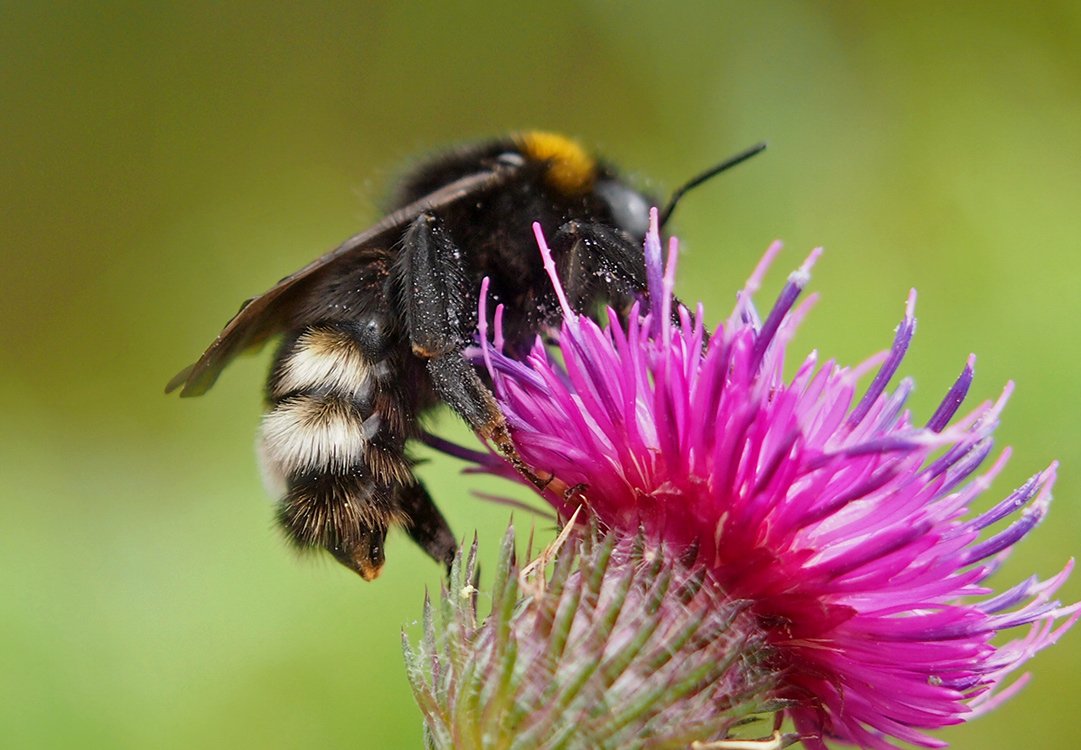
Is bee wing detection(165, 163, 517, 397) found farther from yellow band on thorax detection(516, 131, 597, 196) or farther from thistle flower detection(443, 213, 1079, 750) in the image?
thistle flower detection(443, 213, 1079, 750)

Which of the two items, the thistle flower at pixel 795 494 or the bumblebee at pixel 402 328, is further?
the bumblebee at pixel 402 328

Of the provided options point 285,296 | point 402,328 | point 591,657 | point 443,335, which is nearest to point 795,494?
point 591,657

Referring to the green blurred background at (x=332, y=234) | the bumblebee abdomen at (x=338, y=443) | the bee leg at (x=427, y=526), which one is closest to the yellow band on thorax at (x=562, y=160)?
the green blurred background at (x=332, y=234)

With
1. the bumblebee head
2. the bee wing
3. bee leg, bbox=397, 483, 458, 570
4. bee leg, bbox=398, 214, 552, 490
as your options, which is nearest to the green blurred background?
the bumblebee head

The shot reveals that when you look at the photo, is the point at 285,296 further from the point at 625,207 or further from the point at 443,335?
the point at 625,207

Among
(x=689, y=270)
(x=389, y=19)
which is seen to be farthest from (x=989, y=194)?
(x=389, y=19)

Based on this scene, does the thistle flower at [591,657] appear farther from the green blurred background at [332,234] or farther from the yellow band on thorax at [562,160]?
the green blurred background at [332,234]
